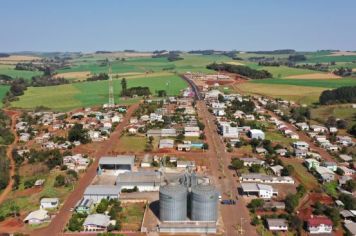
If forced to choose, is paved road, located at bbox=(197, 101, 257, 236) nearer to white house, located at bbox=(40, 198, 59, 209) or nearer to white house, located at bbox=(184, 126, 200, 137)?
white house, located at bbox=(184, 126, 200, 137)

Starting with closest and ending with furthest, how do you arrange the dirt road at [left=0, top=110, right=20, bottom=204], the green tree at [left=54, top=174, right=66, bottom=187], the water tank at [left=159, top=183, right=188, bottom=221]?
the water tank at [left=159, top=183, right=188, bottom=221]
the dirt road at [left=0, top=110, right=20, bottom=204]
the green tree at [left=54, top=174, right=66, bottom=187]

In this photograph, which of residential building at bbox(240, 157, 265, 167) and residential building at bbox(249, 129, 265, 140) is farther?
residential building at bbox(249, 129, 265, 140)

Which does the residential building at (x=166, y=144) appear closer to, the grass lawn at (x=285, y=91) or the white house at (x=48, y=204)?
the white house at (x=48, y=204)

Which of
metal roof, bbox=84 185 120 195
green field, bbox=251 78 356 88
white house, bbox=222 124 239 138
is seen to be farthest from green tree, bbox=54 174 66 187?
green field, bbox=251 78 356 88

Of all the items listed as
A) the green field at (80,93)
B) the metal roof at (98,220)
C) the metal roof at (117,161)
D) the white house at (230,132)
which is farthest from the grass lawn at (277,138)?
the green field at (80,93)

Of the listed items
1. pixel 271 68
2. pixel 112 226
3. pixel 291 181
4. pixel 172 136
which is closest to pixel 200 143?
pixel 172 136
